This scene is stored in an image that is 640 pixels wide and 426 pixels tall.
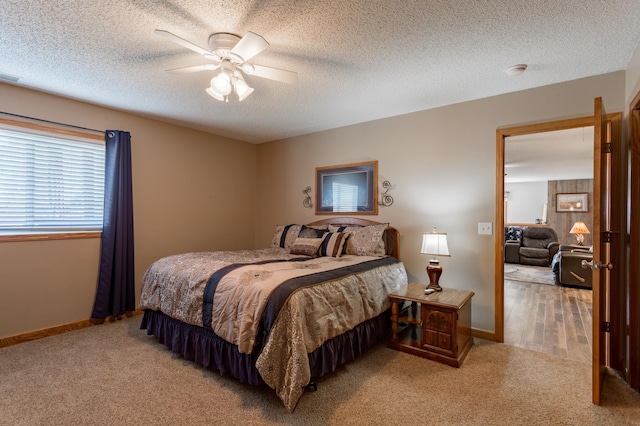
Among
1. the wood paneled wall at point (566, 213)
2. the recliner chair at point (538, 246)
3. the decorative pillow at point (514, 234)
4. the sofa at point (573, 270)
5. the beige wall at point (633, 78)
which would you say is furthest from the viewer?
the wood paneled wall at point (566, 213)

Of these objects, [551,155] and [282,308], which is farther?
[551,155]

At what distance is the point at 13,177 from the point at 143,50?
197 cm

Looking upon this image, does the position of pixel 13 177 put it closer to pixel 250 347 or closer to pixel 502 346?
pixel 250 347

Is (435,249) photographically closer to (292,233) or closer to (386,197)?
(386,197)

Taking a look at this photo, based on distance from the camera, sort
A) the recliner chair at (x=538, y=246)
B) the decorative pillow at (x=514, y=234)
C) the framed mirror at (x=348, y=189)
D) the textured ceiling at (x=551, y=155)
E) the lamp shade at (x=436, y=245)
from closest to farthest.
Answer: the lamp shade at (x=436, y=245), the framed mirror at (x=348, y=189), the textured ceiling at (x=551, y=155), the recliner chair at (x=538, y=246), the decorative pillow at (x=514, y=234)

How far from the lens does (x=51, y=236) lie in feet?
10.4

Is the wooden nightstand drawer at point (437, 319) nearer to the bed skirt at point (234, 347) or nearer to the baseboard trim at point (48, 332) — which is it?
the bed skirt at point (234, 347)

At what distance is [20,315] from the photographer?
299cm

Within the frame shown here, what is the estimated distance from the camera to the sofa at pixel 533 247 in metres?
7.32

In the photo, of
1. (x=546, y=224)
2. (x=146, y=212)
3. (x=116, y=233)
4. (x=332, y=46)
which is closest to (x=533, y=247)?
(x=546, y=224)

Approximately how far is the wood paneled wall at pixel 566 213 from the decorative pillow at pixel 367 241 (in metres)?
8.15

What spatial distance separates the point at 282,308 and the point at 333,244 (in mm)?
1616

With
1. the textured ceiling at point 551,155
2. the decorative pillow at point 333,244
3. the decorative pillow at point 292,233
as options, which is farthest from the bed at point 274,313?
the textured ceiling at point 551,155

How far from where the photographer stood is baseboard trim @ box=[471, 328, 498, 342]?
121 inches
